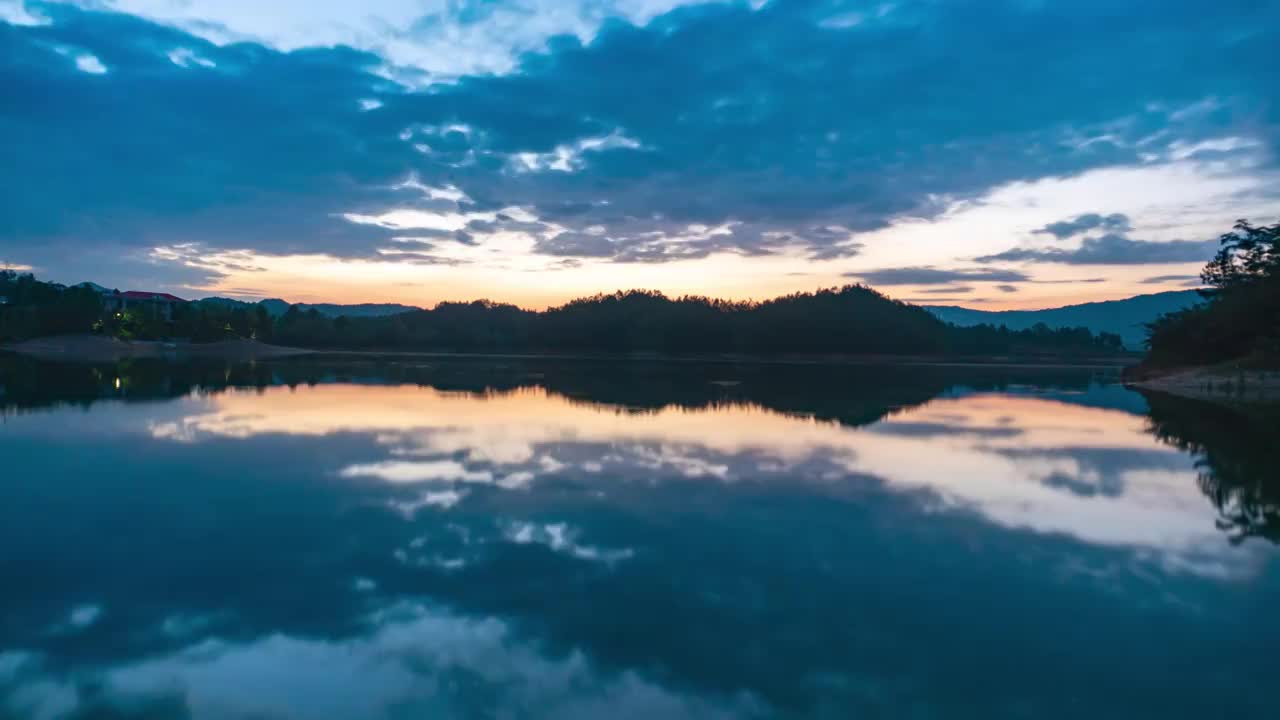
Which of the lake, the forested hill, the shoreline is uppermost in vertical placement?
the forested hill

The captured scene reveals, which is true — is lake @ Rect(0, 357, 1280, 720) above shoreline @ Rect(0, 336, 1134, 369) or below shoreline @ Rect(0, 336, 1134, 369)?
below

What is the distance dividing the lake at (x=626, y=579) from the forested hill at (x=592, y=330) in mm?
78549

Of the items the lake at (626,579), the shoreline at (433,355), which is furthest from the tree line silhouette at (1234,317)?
the shoreline at (433,355)

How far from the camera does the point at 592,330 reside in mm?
98500

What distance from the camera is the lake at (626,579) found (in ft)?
14.8

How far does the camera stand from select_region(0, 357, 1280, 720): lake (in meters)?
4.52

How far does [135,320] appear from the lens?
283ft

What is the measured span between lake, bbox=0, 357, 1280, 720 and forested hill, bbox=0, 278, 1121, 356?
7855 centimetres

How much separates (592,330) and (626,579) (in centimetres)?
9249

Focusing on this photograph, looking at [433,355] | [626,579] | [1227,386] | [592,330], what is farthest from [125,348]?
[1227,386]

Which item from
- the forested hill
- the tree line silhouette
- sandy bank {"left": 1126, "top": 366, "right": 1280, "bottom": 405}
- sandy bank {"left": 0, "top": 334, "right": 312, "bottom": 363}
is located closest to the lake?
sandy bank {"left": 1126, "top": 366, "right": 1280, "bottom": 405}

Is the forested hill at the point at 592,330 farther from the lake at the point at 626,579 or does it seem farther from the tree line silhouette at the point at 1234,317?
the lake at the point at 626,579

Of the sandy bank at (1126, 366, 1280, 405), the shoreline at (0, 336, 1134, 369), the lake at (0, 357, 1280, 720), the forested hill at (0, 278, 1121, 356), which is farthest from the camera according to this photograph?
the forested hill at (0, 278, 1121, 356)

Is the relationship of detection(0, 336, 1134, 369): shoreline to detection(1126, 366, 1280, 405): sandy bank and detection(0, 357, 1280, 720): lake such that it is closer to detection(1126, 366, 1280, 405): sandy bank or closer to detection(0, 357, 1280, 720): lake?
detection(1126, 366, 1280, 405): sandy bank
